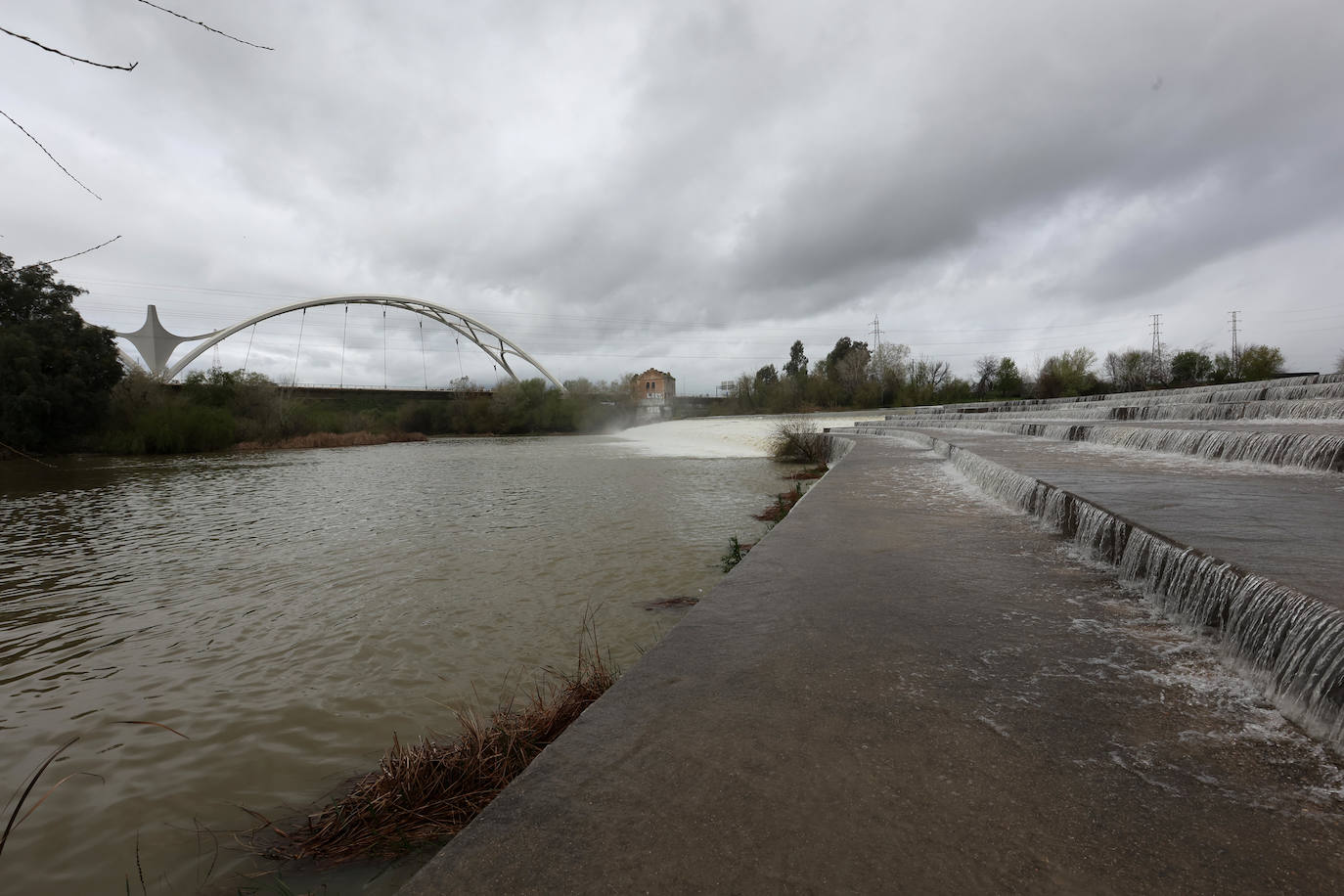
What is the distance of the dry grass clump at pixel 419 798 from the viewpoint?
2773mm

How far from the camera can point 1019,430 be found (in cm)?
1466

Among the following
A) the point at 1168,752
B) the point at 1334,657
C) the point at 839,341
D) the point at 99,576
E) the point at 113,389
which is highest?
the point at 839,341

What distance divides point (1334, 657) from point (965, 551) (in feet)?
8.22

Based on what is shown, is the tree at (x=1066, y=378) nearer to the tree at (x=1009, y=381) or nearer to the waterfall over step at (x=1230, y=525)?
the tree at (x=1009, y=381)

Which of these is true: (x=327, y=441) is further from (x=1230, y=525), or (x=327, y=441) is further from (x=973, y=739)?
(x=973, y=739)

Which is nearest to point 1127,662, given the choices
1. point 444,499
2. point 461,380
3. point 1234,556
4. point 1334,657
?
point 1334,657

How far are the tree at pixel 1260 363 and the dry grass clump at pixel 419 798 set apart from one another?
59557 mm

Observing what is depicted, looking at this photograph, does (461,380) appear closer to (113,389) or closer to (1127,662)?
(113,389)

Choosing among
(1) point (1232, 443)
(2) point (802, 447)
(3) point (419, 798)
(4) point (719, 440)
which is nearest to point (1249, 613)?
(3) point (419, 798)

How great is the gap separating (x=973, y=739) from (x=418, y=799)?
8.31 ft

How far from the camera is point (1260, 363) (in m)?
45.8

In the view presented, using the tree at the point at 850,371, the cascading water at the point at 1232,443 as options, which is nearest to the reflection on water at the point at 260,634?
the cascading water at the point at 1232,443

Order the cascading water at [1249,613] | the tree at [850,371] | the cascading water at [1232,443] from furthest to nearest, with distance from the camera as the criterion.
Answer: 1. the tree at [850,371]
2. the cascading water at [1232,443]
3. the cascading water at [1249,613]

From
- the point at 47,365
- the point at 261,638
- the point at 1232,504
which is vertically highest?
the point at 47,365
